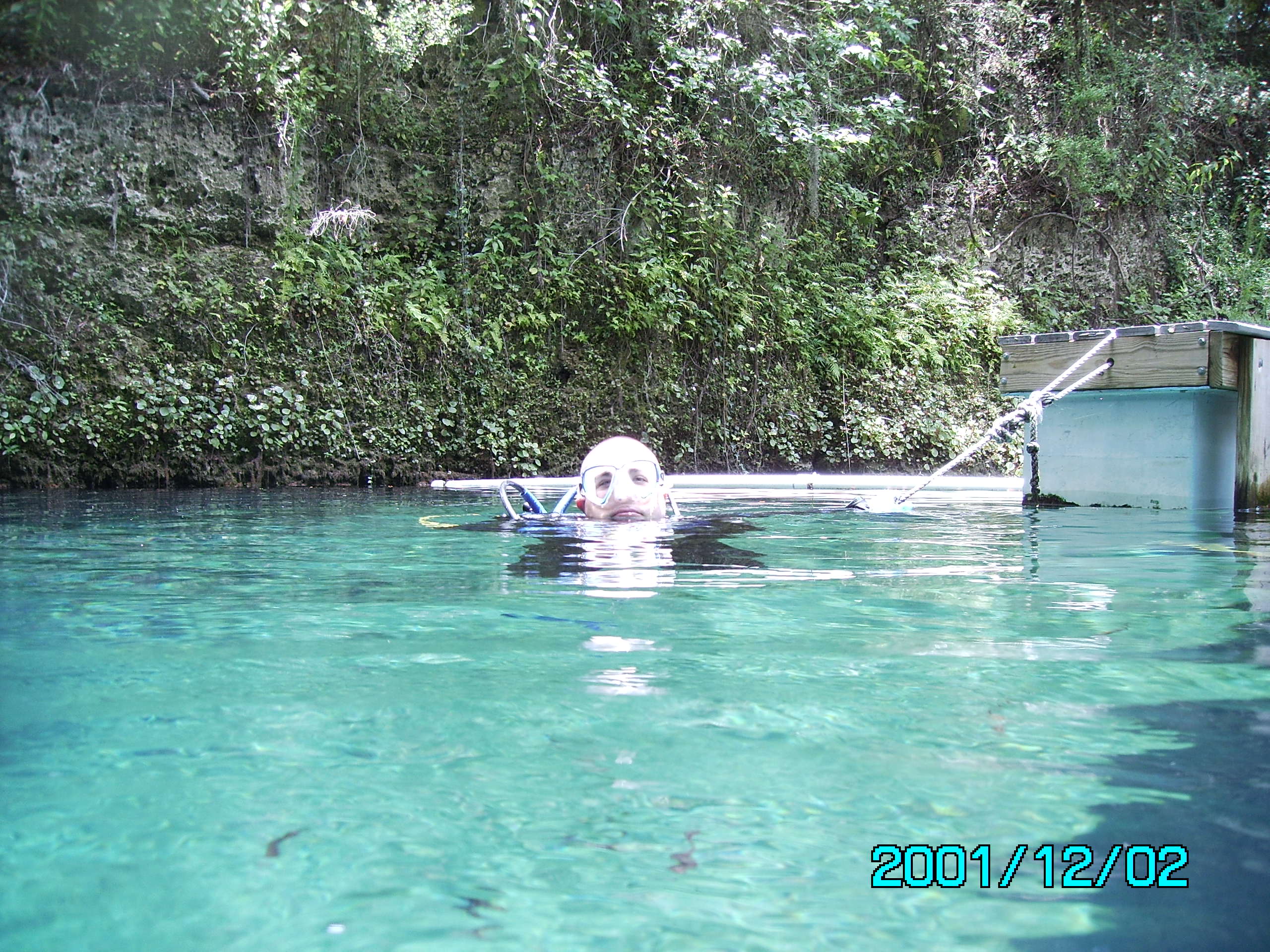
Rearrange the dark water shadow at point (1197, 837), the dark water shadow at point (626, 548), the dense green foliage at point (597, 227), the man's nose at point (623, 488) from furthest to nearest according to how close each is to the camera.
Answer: the dense green foliage at point (597, 227) < the man's nose at point (623, 488) < the dark water shadow at point (626, 548) < the dark water shadow at point (1197, 837)

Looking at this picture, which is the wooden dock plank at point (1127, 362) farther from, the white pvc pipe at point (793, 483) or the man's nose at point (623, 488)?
the man's nose at point (623, 488)

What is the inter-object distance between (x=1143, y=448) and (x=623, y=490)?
4086 millimetres

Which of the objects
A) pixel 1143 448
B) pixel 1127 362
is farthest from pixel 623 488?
pixel 1143 448

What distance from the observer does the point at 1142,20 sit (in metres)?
20.0

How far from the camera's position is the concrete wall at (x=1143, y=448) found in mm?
7387

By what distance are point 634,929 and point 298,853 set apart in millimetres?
476

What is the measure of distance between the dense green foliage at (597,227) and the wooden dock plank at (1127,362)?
714 cm

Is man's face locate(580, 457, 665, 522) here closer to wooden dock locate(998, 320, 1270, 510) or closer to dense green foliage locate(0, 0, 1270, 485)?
wooden dock locate(998, 320, 1270, 510)

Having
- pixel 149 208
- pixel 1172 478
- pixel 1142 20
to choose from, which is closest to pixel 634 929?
pixel 1172 478
